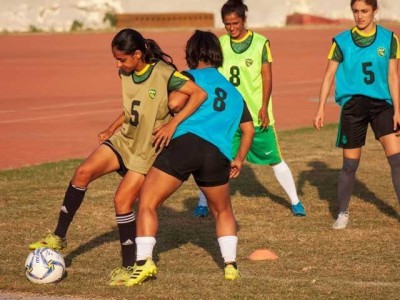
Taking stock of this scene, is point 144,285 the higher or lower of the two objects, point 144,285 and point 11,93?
the higher

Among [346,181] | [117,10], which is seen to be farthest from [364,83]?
[117,10]

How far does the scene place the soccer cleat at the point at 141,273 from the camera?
7.47m

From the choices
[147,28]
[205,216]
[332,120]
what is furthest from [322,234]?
[147,28]

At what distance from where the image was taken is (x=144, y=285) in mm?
7531

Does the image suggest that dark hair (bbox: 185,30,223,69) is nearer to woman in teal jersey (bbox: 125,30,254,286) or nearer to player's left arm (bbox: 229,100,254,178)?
woman in teal jersey (bbox: 125,30,254,286)

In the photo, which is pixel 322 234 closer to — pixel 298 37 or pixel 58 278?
pixel 58 278

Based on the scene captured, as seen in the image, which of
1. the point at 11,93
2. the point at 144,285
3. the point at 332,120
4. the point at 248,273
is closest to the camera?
the point at 144,285

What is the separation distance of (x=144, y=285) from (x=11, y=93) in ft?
55.0

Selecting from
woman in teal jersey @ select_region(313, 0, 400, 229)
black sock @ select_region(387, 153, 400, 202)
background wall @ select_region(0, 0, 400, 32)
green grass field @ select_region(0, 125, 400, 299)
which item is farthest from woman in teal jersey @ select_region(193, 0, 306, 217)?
background wall @ select_region(0, 0, 400, 32)

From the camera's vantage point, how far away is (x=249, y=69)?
34.2ft

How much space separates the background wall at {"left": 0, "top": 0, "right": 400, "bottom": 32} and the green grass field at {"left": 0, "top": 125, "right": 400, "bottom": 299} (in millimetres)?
36169

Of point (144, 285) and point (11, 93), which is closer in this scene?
point (144, 285)

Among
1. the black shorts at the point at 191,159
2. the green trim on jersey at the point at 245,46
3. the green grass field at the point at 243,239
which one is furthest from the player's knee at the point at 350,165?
the black shorts at the point at 191,159

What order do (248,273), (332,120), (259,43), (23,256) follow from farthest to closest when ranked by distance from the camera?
1. (332,120)
2. (259,43)
3. (23,256)
4. (248,273)
